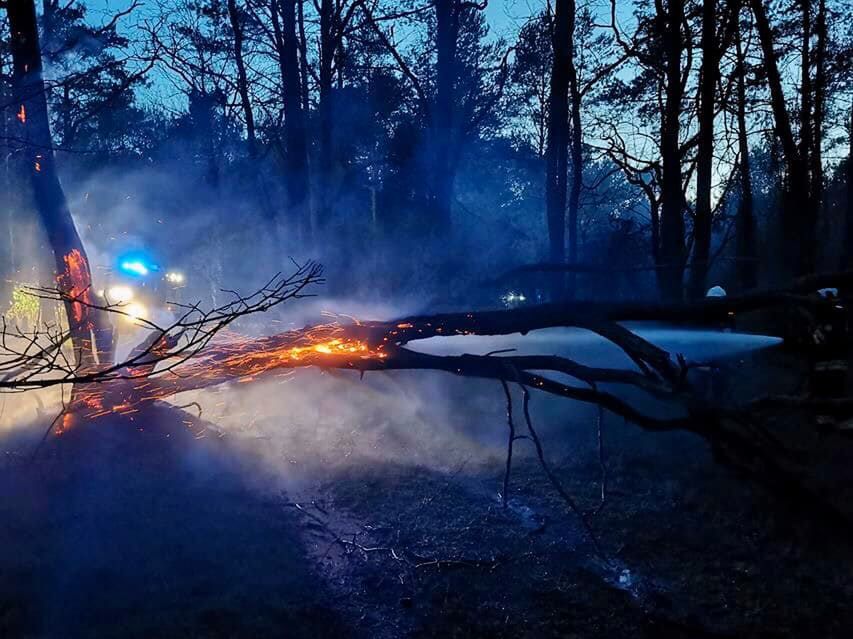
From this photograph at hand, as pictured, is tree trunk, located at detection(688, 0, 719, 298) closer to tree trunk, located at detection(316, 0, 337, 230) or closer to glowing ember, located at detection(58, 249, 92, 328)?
tree trunk, located at detection(316, 0, 337, 230)

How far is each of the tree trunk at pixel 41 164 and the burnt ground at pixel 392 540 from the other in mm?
2673

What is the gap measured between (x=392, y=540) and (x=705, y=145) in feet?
36.4

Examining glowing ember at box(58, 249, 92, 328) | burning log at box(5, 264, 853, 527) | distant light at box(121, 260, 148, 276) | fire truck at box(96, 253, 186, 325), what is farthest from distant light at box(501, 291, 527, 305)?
distant light at box(121, 260, 148, 276)

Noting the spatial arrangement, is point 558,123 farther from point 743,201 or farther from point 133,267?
point 133,267

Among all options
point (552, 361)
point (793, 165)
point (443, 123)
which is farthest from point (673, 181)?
point (552, 361)

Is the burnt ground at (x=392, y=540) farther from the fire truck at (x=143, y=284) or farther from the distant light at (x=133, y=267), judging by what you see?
the distant light at (x=133, y=267)

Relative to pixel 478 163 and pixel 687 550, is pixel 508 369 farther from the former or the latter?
pixel 478 163

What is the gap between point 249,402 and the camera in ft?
40.0

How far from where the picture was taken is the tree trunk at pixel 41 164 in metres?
9.61

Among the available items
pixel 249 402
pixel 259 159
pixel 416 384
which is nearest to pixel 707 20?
pixel 416 384

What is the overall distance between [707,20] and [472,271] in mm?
8634

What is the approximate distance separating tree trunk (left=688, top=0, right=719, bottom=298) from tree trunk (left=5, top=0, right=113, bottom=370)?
12.4 metres

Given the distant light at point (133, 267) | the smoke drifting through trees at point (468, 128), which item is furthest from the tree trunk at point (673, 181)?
the distant light at point (133, 267)

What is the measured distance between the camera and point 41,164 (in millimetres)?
9742
